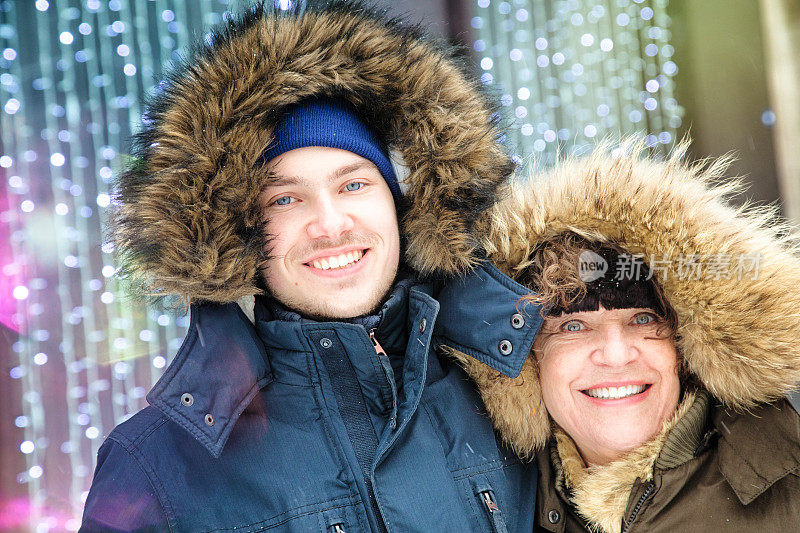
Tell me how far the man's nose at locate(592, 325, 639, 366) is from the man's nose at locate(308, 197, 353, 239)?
2.03 ft

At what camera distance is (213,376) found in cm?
138

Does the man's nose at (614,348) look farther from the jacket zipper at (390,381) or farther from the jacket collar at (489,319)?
the jacket zipper at (390,381)

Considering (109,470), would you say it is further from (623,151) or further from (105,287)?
(105,287)

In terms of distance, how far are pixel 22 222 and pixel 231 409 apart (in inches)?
93.6

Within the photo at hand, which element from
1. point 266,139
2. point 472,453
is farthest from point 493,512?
point 266,139

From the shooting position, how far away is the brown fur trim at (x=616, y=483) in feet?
4.64

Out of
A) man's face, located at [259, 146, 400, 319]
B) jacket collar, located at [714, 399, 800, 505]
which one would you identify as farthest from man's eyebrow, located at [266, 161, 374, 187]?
jacket collar, located at [714, 399, 800, 505]

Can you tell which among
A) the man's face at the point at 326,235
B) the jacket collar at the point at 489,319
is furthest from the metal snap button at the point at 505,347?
the man's face at the point at 326,235

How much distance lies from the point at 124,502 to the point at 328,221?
2.31 feet

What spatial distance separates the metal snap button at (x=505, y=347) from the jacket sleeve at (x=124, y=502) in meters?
0.76

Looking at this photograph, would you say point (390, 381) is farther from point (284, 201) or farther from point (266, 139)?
point (266, 139)

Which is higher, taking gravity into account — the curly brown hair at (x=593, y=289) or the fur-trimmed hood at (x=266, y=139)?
the fur-trimmed hood at (x=266, y=139)

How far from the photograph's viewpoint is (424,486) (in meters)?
1.38

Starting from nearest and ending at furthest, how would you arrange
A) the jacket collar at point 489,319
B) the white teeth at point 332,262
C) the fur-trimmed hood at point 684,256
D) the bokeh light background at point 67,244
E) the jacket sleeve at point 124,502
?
1. the jacket sleeve at point 124,502
2. the fur-trimmed hood at point 684,256
3. the jacket collar at point 489,319
4. the white teeth at point 332,262
5. the bokeh light background at point 67,244
